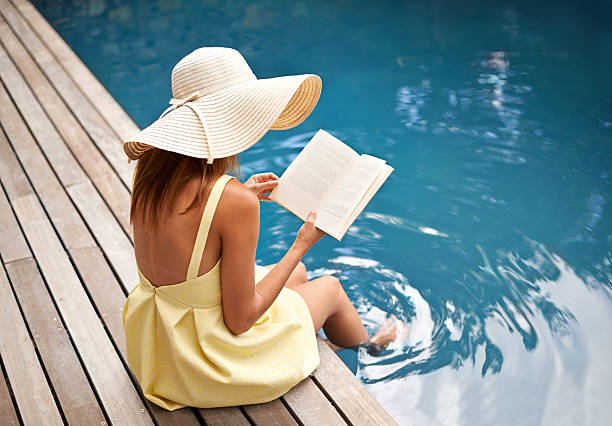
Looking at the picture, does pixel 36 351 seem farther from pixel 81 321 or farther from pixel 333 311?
pixel 333 311

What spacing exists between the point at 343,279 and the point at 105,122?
1.48 m

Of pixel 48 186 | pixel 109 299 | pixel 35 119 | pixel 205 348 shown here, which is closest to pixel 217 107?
pixel 205 348

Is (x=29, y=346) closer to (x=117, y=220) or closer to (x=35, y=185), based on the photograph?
(x=117, y=220)

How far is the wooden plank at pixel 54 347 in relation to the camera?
1.74 m

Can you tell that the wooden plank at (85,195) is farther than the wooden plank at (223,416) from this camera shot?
Yes

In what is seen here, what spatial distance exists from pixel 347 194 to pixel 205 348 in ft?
1.82

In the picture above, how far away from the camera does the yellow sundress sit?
1.56 m

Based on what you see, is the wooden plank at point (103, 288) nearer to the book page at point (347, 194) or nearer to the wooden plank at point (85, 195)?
the wooden plank at point (85, 195)

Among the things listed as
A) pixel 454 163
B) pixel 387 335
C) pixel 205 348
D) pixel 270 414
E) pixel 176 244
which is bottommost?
pixel 454 163

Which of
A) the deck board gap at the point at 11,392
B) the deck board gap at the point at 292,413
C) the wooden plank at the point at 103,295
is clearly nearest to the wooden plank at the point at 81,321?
the wooden plank at the point at 103,295

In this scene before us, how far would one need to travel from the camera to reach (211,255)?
1.48 m

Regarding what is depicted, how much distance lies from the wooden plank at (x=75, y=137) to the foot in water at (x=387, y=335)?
1.02 metres

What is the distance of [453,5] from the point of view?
5.53 meters

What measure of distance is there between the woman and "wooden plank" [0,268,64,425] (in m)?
0.26
